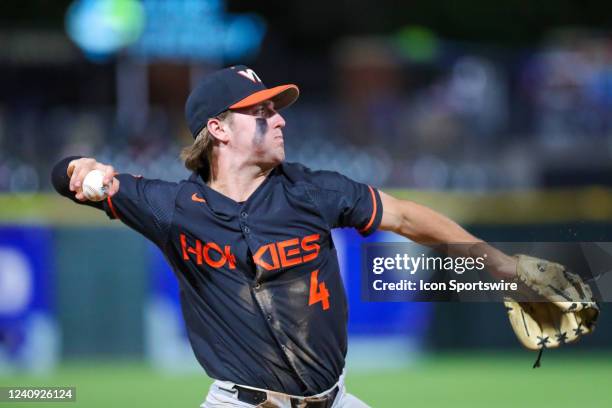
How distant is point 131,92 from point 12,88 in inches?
104

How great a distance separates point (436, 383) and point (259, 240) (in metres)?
5.86

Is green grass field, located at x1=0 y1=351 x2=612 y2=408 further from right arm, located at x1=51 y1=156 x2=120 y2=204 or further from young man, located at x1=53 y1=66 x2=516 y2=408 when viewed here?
young man, located at x1=53 y1=66 x2=516 y2=408

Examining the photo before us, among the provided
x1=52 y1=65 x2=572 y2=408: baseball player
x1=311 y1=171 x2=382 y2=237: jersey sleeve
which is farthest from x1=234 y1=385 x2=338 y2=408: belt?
x1=311 y1=171 x2=382 y2=237: jersey sleeve

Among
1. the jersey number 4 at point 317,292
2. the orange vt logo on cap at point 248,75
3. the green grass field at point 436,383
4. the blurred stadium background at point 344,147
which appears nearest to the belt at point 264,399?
the jersey number 4 at point 317,292

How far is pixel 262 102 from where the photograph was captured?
484 centimetres

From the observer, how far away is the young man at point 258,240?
467 centimetres

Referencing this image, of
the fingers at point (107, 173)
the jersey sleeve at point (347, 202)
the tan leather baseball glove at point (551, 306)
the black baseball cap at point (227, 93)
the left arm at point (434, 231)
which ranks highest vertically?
the black baseball cap at point (227, 93)

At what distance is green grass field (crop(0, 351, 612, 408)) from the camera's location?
916 centimetres

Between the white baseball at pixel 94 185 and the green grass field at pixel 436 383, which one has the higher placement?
the white baseball at pixel 94 185

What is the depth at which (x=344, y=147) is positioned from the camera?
18469 mm

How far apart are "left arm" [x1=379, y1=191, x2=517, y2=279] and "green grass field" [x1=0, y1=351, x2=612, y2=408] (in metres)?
4.34

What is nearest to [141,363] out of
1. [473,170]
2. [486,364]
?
[486,364]

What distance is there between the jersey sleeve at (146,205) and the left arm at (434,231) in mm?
937

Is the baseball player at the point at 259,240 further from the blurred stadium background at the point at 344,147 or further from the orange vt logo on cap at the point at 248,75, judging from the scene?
the blurred stadium background at the point at 344,147
